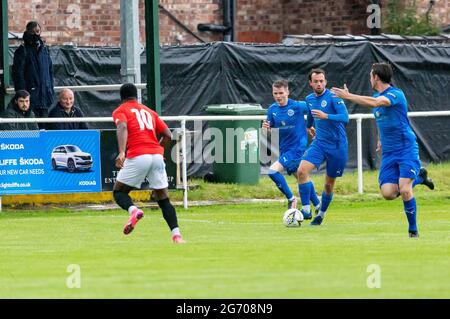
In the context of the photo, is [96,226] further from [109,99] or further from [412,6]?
[412,6]

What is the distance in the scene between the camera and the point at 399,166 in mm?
16906

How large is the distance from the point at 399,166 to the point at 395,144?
10.1 inches

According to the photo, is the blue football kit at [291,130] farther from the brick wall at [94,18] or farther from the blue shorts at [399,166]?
the brick wall at [94,18]

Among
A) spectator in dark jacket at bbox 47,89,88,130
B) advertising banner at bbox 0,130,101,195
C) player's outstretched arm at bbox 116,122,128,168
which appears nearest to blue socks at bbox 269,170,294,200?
advertising banner at bbox 0,130,101,195

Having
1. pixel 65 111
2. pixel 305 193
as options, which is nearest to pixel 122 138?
pixel 305 193

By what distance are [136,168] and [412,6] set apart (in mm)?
19435

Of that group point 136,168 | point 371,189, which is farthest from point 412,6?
point 136,168

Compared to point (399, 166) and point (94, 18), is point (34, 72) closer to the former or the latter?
point (399, 166)

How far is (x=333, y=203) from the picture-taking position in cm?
2352

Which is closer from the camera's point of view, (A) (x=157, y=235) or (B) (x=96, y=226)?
(A) (x=157, y=235)

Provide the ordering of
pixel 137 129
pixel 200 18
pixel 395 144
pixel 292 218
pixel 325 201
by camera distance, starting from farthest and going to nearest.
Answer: pixel 200 18, pixel 325 201, pixel 292 218, pixel 395 144, pixel 137 129

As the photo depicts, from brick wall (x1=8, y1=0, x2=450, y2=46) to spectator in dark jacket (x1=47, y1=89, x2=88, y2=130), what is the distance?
1007 cm
